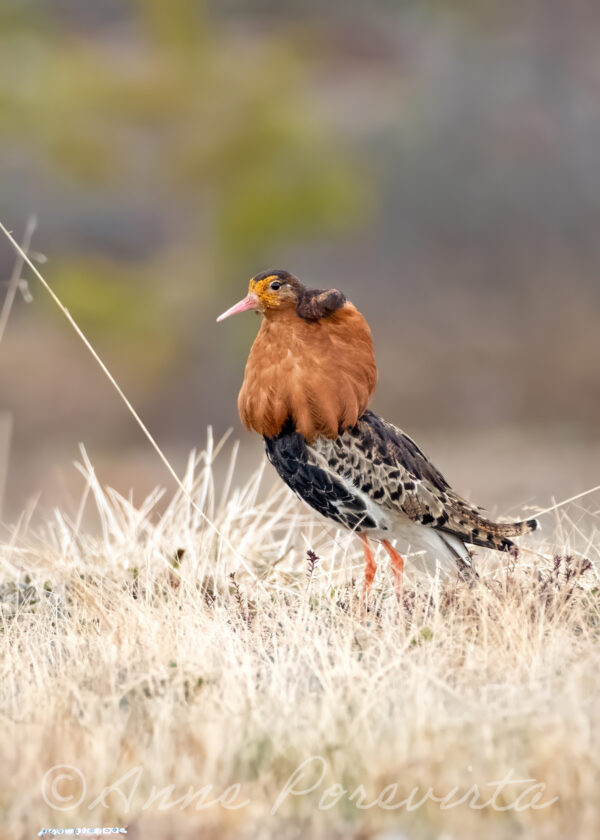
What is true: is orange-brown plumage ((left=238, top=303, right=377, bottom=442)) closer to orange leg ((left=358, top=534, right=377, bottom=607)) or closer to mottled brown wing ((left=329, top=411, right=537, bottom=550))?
mottled brown wing ((left=329, top=411, right=537, bottom=550))

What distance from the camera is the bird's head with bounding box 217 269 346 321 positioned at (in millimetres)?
3926

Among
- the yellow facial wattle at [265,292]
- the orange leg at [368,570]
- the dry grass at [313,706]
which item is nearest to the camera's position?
the dry grass at [313,706]

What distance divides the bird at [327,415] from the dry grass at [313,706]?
14.0 inches

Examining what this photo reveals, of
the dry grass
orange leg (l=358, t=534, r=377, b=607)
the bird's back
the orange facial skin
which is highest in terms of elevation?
the orange facial skin

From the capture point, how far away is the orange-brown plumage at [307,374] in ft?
12.9

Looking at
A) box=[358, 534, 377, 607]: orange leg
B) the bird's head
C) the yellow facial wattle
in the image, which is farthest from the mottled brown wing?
the yellow facial wattle

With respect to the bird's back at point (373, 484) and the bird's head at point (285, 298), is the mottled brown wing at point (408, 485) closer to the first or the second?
the bird's back at point (373, 484)

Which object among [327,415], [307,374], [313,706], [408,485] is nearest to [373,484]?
[408,485]

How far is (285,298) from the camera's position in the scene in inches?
156

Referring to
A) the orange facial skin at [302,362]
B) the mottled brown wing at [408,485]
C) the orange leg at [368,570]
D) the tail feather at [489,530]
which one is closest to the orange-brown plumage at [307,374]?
the orange facial skin at [302,362]

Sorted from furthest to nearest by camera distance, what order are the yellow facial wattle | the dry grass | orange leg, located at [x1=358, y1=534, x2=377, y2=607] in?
1. orange leg, located at [x1=358, y1=534, x2=377, y2=607]
2. the yellow facial wattle
3. the dry grass

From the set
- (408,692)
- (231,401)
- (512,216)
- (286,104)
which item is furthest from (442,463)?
(408,692)

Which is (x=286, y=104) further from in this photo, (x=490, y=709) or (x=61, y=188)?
(x=490, y=709)

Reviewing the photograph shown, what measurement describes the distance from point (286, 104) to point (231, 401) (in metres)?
4.59
